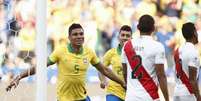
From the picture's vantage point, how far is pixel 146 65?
571 cm

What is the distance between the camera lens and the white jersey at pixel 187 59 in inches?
248

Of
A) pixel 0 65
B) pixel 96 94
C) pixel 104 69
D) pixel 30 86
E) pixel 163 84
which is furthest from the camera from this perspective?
pixel 96 94

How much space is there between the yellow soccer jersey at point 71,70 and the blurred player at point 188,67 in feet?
3.29

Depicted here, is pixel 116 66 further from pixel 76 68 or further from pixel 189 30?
pixel 189 30

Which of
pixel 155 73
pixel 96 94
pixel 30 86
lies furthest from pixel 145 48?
pixel 96 94

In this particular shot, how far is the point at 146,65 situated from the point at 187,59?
805 mm

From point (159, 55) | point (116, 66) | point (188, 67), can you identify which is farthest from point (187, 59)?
point (116, 66)

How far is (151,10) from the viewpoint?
12375mm

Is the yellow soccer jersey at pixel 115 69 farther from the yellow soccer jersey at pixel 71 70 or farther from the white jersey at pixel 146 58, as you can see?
the white jersey at pixel 146 58

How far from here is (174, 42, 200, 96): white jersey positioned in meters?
6.30

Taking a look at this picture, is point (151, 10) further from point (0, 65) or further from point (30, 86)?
point (0, 65)

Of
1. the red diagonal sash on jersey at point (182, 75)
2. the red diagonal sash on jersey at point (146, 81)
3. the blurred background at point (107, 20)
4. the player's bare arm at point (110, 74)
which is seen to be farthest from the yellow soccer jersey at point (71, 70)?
the blurred background at point (107, 20)

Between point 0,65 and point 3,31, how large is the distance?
47 cm

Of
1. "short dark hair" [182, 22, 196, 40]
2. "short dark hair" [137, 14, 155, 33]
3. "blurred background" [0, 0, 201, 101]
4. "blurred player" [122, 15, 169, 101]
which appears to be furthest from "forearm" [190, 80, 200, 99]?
"blurred background" [0, 0, 201, 101]
